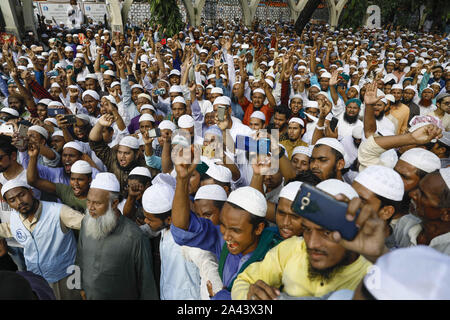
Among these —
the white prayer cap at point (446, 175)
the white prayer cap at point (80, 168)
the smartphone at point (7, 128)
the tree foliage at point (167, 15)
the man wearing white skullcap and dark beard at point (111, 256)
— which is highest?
the tree foliage at point (167, 15)

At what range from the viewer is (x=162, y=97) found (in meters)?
5.77

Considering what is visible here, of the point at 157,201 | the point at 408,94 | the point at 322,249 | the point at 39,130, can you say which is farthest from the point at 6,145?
the point at 408,94

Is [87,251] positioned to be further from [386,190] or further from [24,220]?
[386,190]

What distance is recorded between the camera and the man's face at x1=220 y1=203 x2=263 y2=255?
5.54 feet

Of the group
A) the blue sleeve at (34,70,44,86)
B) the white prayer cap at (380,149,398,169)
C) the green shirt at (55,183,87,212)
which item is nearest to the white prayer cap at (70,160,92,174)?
the green shirt at (55,183,87,212)

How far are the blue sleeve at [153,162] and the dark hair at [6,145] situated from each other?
4.48ft

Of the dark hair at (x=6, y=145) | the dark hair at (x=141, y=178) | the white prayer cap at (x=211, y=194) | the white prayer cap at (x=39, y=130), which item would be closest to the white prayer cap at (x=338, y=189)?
the white prayer cap at (x=211, y=194)

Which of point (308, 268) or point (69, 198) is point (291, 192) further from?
point (69, 198)

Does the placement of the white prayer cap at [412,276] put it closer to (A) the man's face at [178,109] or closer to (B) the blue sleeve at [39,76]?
(A) the man's face at [178,109]

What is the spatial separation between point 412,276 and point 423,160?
184 centimetres

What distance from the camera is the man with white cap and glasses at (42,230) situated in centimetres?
232

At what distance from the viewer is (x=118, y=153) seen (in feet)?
10.6

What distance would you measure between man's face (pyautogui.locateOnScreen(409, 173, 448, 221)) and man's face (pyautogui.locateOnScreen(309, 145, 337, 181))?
725mm
